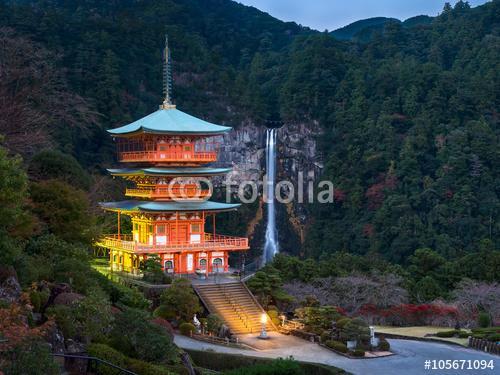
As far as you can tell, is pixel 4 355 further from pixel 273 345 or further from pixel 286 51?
pixel 286 51

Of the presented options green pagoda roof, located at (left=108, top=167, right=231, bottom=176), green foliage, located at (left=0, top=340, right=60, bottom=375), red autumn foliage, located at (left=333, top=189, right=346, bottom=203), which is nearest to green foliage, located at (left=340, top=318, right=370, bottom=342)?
green pagoda roof, located at (left=108, top=167, right=231, bottom=176)

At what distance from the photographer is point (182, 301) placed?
30.3 metres

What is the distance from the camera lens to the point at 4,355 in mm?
14484

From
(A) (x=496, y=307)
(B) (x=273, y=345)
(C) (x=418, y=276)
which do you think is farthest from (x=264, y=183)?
(B) (x=273, y=345)

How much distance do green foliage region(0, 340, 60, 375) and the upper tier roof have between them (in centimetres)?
2351

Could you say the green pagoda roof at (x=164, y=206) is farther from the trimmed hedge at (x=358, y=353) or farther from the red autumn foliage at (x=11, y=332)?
the red autumn foliage at (x=11, y=332)

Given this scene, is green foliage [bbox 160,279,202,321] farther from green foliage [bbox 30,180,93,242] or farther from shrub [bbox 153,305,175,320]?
green foliage [bbox 30,180,93,242]

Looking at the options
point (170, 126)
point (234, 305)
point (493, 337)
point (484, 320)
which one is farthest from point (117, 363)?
point (170, 126)

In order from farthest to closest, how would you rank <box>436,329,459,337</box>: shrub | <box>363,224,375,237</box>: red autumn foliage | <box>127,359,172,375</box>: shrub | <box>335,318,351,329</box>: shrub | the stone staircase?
<box>363,224,375,237</box>: red autumn foliage < <box>436,329,459,337</box>: shrub < the stone staircase < <box>335,318,351,329</box>: shrub < <box>127,359,172,375</box>: shrub

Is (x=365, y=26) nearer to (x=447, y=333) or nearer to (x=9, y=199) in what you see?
(x=447, y=333)

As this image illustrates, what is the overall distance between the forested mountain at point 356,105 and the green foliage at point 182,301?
27426 millimetres

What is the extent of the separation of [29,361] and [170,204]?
75.8 ft

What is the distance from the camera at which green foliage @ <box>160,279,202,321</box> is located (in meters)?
30.3

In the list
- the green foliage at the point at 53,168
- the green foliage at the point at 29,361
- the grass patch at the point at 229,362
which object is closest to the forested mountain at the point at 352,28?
the green foliage at the point at 53,168
